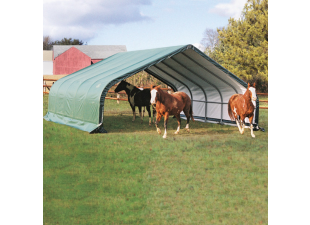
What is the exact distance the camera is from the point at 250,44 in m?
32.8

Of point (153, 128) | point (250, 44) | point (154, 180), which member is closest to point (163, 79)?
point (153, 128)

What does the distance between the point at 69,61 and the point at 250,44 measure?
32.2m

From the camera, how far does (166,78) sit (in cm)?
1800

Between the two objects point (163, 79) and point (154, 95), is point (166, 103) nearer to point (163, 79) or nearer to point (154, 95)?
point (154, 95)

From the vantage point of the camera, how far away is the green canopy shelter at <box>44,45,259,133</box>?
1278 cm

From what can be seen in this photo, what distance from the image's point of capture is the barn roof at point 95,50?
59781 mm

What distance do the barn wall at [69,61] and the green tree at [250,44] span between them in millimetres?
28475

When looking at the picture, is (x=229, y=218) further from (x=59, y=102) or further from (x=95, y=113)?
(x=59, y=102)

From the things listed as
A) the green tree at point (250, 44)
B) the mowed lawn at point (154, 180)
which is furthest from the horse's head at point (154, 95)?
the green tree at point (250, 44)

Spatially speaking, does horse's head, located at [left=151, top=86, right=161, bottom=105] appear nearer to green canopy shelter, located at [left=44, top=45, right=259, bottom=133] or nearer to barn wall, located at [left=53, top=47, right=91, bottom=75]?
green canopy shelter, located at [left=44, top=45, right=259, bottom=133]

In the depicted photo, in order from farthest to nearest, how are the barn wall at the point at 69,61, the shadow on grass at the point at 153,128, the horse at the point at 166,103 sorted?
the barn wall at the point at 69,61
the shadow on grass at the point at 153,128
the horse at the point at 166,103

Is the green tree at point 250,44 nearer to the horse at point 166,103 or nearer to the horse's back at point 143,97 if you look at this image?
the horse's back at point 143,97

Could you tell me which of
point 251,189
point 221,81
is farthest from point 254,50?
point 251,189

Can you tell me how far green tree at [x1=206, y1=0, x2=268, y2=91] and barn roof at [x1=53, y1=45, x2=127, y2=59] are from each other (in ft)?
99.2
